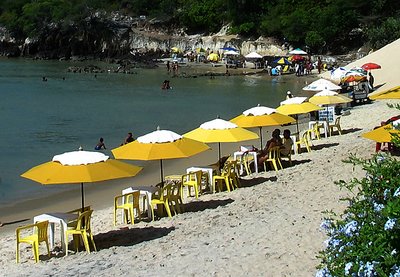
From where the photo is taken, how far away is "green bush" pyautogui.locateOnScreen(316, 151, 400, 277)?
4.78 metres

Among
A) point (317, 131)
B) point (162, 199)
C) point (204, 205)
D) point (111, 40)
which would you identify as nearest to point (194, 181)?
point (204, 205)

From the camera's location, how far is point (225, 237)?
10.5 meters

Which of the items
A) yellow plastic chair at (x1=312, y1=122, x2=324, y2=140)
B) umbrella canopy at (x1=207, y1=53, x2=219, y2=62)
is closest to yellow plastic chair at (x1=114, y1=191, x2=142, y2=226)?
yellow plastic chair at (x1=312, y1=122, x2=324, y2=140)

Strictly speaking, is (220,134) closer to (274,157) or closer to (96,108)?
(274,157)

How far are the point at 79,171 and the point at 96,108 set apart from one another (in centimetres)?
2758

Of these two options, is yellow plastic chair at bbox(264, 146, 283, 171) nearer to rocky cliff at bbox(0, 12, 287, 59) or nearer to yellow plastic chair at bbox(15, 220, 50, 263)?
yellow plastic chair at bbox(15, 220, 50, 263)

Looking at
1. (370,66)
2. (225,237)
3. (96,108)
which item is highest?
(370,66)

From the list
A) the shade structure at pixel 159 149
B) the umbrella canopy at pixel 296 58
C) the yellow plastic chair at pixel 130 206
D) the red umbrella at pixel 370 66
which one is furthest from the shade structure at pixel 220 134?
the umbrella canopy at pixel 296 58

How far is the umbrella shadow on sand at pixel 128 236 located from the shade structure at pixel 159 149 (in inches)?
56.0

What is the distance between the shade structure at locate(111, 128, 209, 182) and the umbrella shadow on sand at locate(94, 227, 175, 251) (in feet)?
4.67

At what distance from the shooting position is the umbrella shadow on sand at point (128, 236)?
11.1 meters

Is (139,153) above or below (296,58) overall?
below

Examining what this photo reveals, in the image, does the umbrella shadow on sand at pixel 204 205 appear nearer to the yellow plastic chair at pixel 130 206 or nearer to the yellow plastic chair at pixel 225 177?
the yellow plastic chair at pixel 225 177

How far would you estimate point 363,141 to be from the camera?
18.6 m
